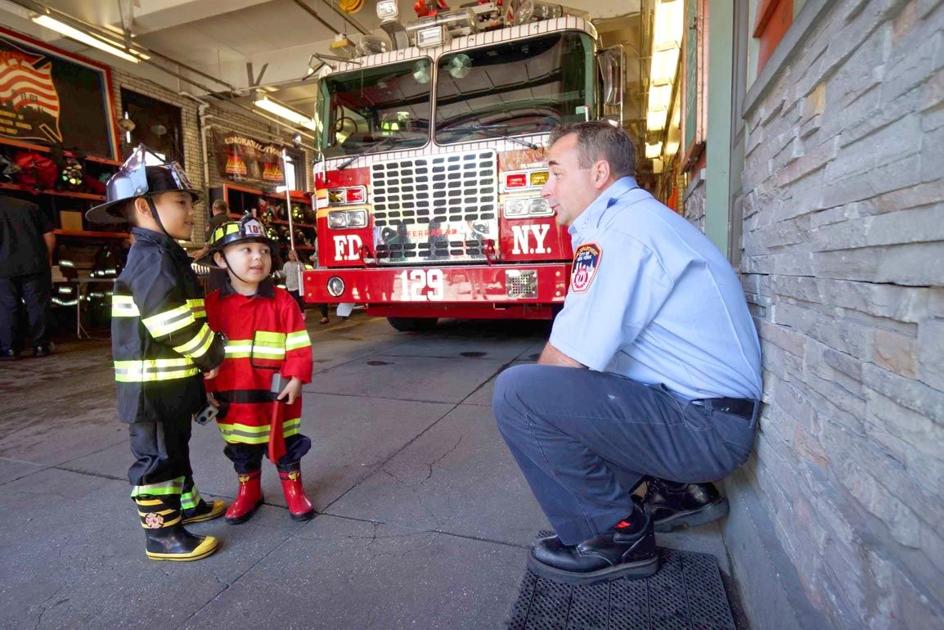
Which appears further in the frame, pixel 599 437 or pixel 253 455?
pixel 253 455

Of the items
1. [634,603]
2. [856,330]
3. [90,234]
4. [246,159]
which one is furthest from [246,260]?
[246,159]

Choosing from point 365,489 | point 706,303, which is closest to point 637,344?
point 706,303

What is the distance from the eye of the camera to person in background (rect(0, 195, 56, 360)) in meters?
5.30

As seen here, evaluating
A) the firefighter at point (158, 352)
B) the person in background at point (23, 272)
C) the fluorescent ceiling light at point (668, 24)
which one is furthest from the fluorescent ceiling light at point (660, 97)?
the person in background at point (23, 272)

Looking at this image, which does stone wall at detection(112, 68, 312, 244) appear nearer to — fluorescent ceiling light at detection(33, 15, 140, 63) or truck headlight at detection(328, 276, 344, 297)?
fluorescent ceiling light at detection(33, 15, 140, 63)

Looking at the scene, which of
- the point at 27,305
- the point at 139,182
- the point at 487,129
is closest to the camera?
the point at 139,182

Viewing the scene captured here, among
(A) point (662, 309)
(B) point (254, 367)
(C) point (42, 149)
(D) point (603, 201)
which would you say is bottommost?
(B) point (254, 367)

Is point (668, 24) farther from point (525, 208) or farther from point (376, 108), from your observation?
point (376, 108)

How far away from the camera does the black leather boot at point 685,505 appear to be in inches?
66.1

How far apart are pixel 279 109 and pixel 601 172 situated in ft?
37.6

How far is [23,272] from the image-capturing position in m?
5.41

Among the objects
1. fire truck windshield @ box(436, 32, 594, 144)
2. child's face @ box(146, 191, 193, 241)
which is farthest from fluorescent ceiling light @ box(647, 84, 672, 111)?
child's face @ box(146, 191, 193, 241)

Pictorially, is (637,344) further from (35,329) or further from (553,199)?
(35,329)

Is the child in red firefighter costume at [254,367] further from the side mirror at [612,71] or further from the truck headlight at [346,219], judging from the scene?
the side mirror at [612,71]
